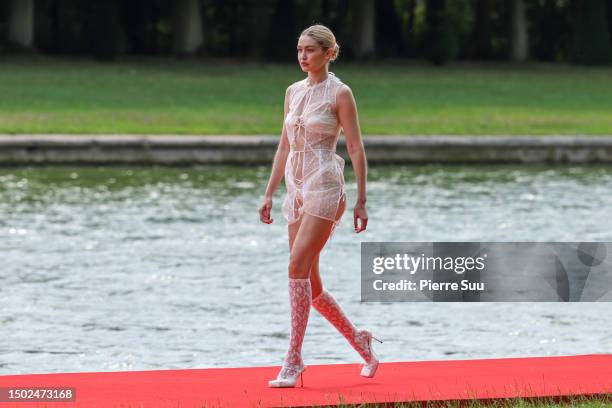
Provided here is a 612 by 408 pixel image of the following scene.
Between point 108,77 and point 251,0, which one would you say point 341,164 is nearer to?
point 108,77

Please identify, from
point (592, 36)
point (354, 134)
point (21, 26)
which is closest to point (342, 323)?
point (354, 134)

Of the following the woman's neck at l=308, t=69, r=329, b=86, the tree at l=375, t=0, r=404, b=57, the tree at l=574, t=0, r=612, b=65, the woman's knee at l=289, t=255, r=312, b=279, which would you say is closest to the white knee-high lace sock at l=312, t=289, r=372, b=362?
the woman's knee at l=289, t=255, r=312, b=279

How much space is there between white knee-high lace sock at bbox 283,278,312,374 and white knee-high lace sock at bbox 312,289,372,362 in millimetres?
156

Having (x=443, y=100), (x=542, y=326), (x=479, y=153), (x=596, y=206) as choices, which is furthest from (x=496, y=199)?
(x=443, y=100)

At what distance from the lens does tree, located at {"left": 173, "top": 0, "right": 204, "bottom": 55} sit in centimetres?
4650

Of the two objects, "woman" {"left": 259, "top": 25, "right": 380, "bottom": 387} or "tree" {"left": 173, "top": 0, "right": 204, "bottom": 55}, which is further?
"tree" {"left": 173, "top": 0, "right": 204, "bottom": 55}

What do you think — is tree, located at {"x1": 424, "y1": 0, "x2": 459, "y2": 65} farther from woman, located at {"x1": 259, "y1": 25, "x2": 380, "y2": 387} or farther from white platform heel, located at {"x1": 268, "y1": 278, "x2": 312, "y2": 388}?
white platform heel, located at {"x1": 268, "y1": 278, "x2": 312, "y2": 388}

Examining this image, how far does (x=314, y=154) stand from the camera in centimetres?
690

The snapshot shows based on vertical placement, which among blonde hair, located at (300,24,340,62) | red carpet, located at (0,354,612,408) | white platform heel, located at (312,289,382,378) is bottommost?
red carpet, located at (0,354,612,408)

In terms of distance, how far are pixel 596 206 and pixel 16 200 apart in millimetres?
5706

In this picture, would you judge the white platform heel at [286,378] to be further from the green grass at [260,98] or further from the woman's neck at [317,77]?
the green grass at [260,98]

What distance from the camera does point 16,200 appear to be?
15.9 m

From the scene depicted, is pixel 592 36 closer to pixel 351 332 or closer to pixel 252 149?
pixel 252 149

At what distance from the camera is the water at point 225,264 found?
912 cm
